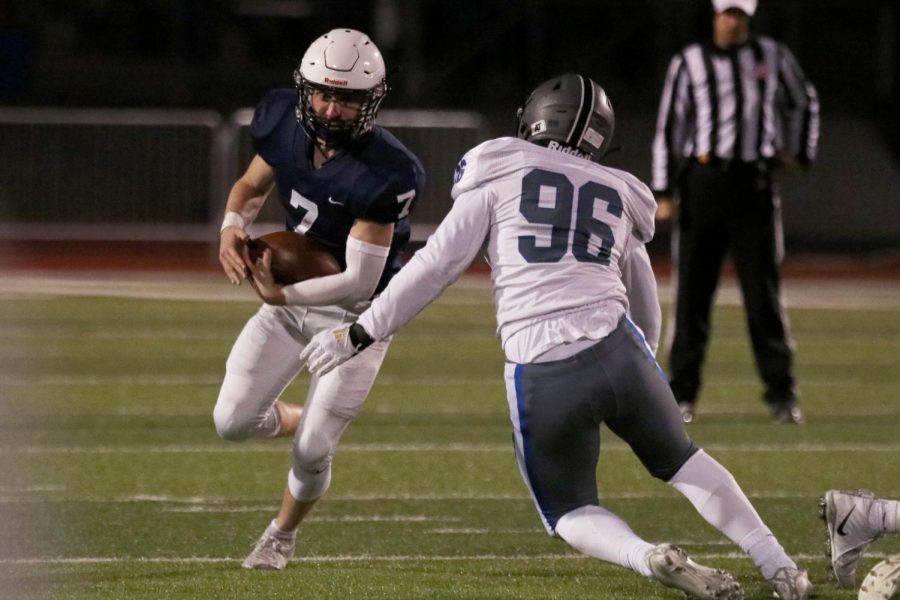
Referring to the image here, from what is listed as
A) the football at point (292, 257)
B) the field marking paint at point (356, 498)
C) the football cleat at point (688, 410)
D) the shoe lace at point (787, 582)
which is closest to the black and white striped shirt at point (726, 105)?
the football cleat at point (688, 410)

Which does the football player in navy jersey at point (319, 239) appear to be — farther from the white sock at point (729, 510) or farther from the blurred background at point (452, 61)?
the blurred background at point (452, 61)

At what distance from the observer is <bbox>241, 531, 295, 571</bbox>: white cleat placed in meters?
4.31

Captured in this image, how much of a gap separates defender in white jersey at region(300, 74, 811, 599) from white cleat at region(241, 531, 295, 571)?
77 cm

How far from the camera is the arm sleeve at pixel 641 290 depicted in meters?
3.92

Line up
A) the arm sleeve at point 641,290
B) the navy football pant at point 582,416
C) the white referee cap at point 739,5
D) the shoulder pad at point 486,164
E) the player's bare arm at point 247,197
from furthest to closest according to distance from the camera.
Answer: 1. the white referee cap at point 739,5
2. the player's bare arm at point 247,197
3. the arm sleeve at point 641,290
4. the shoulder pad at point 486,164
5. the navy football pant at point 582,416

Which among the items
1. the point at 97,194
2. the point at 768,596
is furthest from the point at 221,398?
the point at 97,194

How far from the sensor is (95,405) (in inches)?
286

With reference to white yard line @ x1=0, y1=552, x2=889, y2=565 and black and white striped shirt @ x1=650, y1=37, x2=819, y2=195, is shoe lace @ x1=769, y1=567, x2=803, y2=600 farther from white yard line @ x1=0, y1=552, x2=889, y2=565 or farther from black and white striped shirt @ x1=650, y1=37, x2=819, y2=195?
black and white striped shirt @ x1=650, y1=37, x2=819, y2=195

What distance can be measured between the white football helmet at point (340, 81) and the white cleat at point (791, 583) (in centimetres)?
154

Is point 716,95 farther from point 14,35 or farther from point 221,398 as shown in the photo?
point 14,35

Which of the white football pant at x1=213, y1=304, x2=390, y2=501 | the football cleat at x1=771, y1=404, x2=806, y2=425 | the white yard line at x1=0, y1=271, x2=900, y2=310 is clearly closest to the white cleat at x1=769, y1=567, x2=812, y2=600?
the white football pant at x1=213, y1=304, x2=390, y2=501

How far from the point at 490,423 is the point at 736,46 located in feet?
6.03

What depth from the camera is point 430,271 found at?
370cm

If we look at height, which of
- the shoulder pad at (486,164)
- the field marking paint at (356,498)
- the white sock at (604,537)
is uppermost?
the shoulder pad at (486,164)
